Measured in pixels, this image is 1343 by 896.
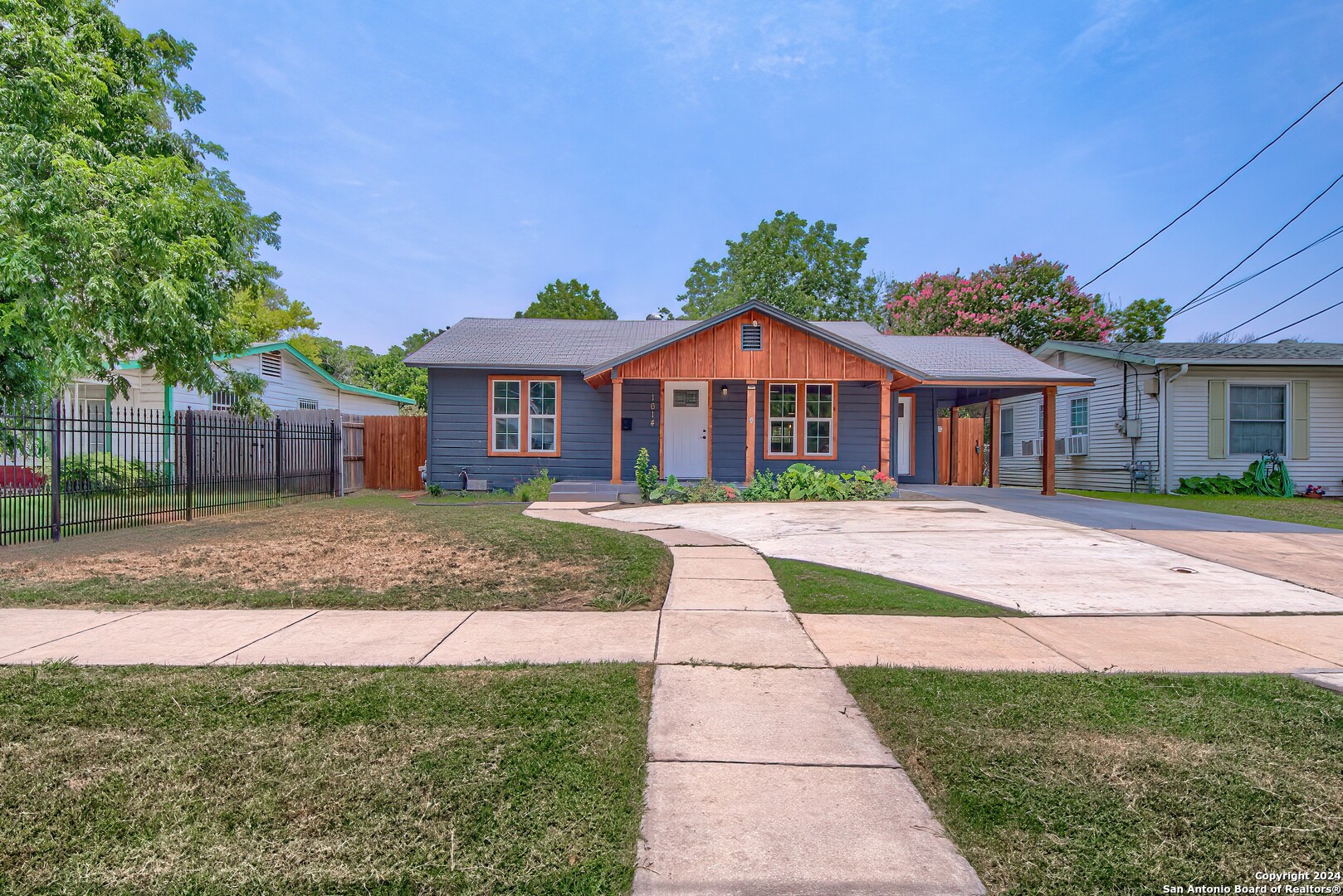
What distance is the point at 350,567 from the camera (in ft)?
20.4

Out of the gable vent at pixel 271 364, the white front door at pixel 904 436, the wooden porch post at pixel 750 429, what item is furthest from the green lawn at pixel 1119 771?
the gable vent at pixel 271 364

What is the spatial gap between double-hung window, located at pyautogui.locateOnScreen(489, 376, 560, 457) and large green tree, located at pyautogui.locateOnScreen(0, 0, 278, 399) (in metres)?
6.01

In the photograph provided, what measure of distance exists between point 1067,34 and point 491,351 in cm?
1830

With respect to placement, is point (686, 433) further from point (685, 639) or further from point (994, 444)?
point (685, 639)

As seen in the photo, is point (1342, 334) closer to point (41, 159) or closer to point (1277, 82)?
point (1277, 82)

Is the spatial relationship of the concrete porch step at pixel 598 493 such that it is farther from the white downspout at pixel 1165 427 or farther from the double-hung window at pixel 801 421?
the white downspout at pixel 1165 427

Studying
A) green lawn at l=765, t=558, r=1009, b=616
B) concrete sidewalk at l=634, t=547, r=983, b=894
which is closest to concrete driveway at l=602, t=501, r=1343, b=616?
green lawn at l=765, t=558, r=1009, b=616

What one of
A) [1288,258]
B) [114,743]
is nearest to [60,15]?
[114,743]

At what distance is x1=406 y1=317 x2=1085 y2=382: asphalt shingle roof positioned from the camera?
1494cm

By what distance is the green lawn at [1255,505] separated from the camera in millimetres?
10891

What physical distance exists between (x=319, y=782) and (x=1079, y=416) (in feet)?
68.2

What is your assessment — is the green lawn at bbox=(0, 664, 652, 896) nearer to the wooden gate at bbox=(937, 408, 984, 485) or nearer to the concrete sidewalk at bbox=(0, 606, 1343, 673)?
the concrete sidewalk at bbox=(0, 606, 1343, 673)

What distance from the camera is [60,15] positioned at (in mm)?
9508

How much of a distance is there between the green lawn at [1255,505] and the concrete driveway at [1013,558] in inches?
179
